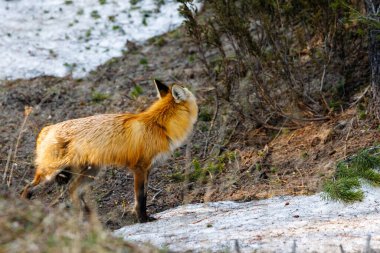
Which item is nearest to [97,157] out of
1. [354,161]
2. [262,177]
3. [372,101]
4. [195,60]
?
[262,177]

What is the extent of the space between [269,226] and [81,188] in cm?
271

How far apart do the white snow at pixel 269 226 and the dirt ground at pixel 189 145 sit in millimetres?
585

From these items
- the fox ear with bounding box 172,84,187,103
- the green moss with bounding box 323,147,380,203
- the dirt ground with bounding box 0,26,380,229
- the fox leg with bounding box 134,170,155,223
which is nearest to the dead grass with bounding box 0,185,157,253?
the dirt ground with bounding box 0,26,380,229

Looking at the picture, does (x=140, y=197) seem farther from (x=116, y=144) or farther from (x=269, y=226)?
(x=269, y=226)

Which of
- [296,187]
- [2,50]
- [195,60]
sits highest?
[2,50]

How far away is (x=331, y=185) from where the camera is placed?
7.57m

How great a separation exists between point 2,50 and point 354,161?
8583 millimetres

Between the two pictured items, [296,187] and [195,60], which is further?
[195,60]

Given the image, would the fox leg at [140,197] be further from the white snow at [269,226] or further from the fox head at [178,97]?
the fox head at [178,97]

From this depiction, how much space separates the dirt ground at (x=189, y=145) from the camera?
878 cm

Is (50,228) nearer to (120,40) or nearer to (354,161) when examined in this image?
(354,161)

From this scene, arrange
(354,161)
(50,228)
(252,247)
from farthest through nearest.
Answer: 1. (354,161)
2. (252,247)
3. (50,228)

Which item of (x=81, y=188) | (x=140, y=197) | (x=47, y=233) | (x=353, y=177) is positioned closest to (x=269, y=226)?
(x=353, y=177)

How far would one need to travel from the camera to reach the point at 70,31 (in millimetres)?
14820
